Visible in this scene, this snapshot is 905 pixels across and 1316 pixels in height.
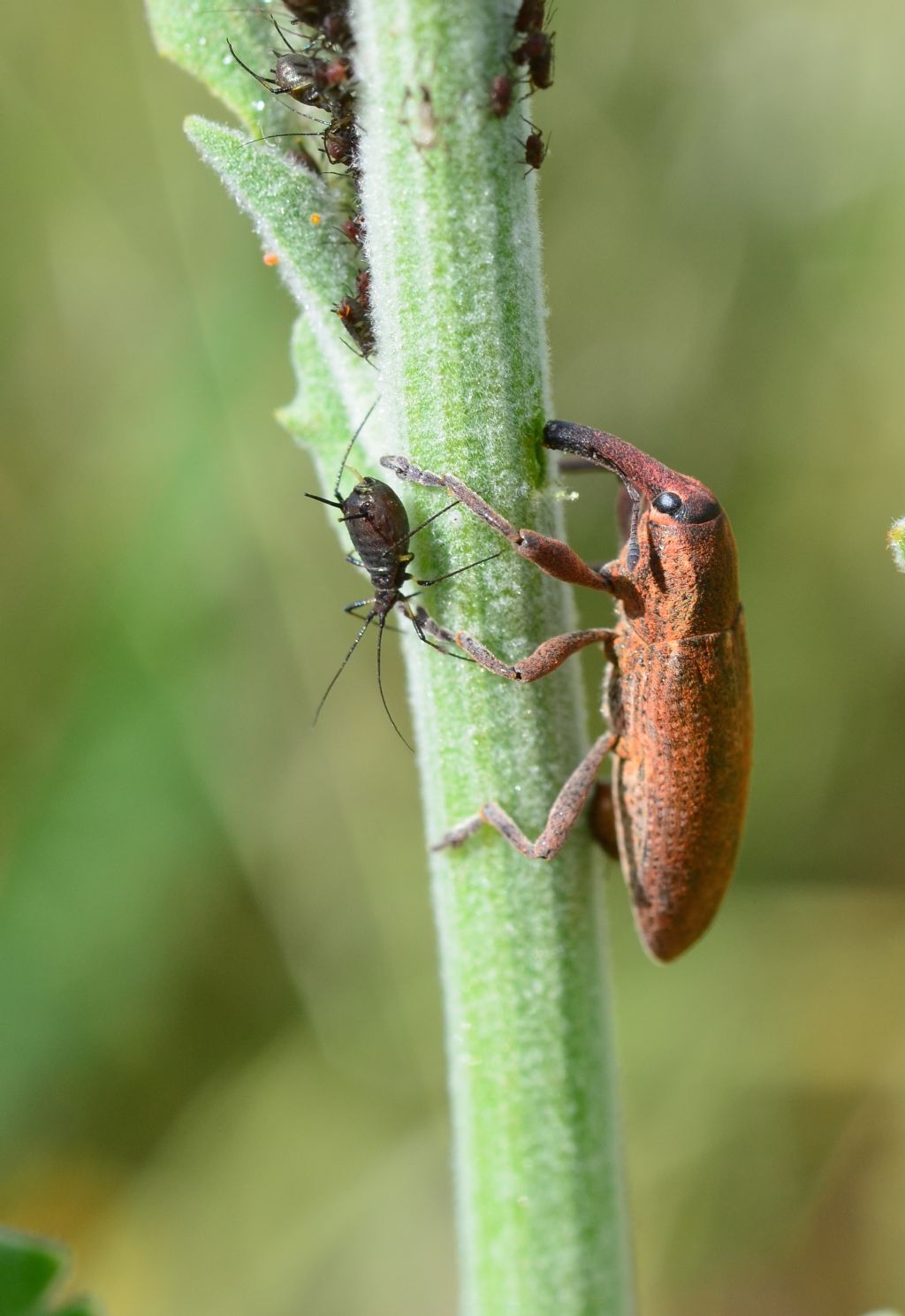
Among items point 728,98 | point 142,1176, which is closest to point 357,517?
point 142,1176

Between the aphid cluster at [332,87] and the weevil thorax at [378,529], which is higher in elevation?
the aphid cluster at [332,87]

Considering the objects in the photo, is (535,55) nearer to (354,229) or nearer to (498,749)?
(354,229)

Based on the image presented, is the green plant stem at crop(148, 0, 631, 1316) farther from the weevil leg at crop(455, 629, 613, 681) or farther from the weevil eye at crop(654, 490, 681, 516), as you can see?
the weevil eye at crop(654, 490, 681, 516)

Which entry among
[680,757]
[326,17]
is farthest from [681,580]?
[326,17]

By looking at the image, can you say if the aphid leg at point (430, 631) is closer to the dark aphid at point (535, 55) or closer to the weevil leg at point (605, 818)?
the weevil leg at point (605, 818)

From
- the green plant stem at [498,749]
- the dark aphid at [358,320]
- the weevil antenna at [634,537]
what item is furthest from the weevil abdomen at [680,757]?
the dark aphid at [358,320]

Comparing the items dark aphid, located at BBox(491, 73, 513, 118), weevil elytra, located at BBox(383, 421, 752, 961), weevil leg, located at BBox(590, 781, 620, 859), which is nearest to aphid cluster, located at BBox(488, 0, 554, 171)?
dark aphid, located at BBox(491, 73, 513, 118)

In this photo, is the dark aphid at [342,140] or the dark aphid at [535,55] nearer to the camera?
the dark aphid at [535,55]

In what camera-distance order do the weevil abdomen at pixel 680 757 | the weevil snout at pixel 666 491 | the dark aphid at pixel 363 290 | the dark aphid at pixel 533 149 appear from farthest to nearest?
the weevil abdomen at pixel 680 757, the weevil snout at pixel 666 491, the dark aphid at pixel 363 290, the dark aphid at pixel 533 149
